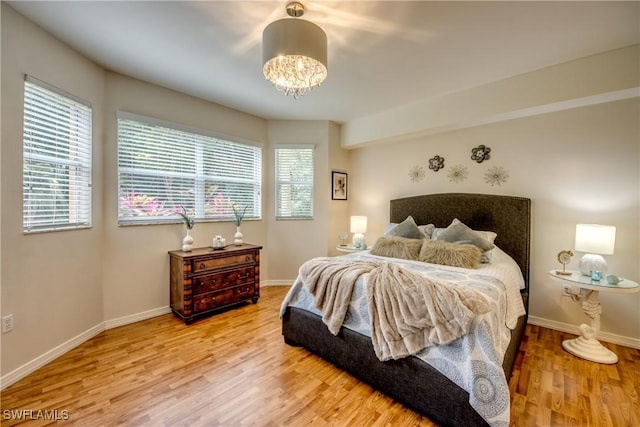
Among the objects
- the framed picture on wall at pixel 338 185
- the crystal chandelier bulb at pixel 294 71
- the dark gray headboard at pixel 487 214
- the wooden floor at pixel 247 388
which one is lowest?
the wooden floor at pixel 247 388

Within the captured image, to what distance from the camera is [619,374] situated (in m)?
2.08

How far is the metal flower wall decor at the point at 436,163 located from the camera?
3.65m

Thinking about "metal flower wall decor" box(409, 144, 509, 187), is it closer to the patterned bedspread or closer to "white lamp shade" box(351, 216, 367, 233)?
"white lamp shade" box(351, 216, 367, 233)

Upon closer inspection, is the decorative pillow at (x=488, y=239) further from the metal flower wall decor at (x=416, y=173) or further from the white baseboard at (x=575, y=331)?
the white baseboard at (x=575, y=331)

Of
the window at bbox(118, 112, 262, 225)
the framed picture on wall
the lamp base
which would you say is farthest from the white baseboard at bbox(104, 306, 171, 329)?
the lamp base

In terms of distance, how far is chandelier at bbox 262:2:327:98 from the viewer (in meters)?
1.73

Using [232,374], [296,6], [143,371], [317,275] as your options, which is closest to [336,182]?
[317,275]

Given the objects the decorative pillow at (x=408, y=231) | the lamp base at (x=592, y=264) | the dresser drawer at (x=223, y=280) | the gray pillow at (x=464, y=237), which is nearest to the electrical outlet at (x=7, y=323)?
the dresser drawer at (x=223, y=280)

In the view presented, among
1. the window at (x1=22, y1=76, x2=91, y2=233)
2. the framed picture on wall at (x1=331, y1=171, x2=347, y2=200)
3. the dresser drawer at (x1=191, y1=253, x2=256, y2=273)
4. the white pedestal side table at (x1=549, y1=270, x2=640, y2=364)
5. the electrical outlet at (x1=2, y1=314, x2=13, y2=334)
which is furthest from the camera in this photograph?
the framed picture on wall at (x1=331, y1=171, x2=347, y2=200)

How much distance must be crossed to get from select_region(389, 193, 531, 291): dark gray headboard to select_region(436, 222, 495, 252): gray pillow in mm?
359

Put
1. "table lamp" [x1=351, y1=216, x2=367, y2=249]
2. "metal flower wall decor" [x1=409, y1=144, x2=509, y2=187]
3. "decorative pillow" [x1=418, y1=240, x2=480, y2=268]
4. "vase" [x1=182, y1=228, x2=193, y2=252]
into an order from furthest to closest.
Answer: "table lamp" [x1=351, y1=216, x2=367, y2=249]
"metal flower wall decor" [x1=409, y1=144, x2=509, y2=187]
"vase" [x1=182, y1=228, x2=193, y2=252]
"decorative pillow" [x1=418, y1=240, x2=480, y2=268]

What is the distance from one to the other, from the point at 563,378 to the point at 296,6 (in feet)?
11.0

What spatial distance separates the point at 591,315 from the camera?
94.3 inches

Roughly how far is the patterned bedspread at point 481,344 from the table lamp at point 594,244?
2.39ft
